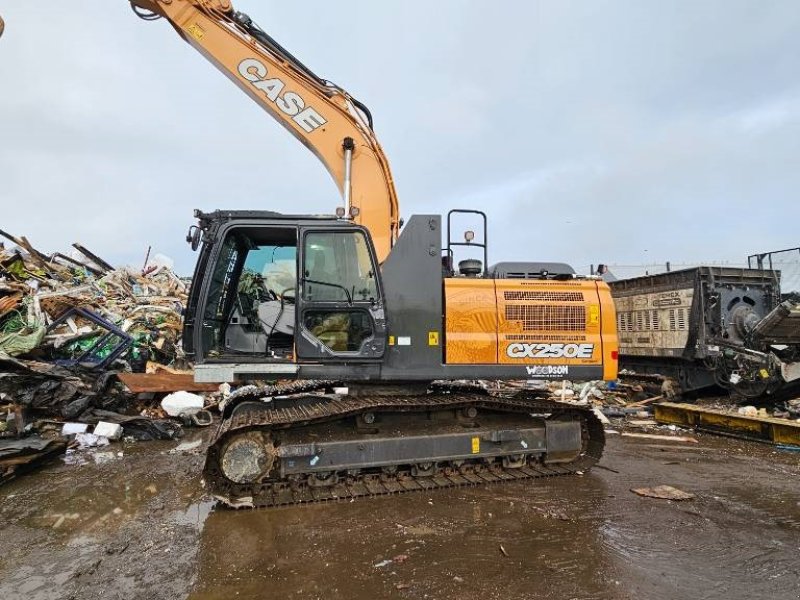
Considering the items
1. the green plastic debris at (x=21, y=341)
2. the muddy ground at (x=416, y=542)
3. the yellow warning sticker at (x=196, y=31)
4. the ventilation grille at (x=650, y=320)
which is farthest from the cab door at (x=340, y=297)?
the ventilation grille at (x=650, y=320)

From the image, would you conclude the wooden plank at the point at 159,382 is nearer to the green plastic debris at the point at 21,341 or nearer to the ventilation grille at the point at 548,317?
the green plastic debris at the point at 21,341

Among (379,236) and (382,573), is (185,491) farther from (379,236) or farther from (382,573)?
(379,236)

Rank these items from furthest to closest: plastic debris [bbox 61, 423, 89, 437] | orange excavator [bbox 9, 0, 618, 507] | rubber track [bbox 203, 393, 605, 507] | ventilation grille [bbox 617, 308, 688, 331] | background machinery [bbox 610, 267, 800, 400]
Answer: ventilation grille [bbox 617, 308, 688, 331]
background machinery [bbox 610, 267, 800, 400]
plastic debris [bbox 61, 423, 89, 437]
orange excavator [bbox 9, 0, 618, 507]
rubber track [bbox 203, 393, 605, 507]

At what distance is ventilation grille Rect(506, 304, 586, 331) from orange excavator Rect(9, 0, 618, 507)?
0.01m

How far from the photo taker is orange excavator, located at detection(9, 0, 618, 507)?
4.50 metres

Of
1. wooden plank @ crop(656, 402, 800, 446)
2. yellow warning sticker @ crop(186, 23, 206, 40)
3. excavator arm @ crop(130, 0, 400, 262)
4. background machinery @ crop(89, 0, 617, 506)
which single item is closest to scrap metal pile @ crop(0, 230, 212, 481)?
background machinery @ crop(89, 0, 617, 506)

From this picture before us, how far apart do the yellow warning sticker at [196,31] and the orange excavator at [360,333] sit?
1 centimetres

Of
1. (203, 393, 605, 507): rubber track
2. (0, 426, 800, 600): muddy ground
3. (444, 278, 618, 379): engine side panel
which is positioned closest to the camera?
(0, 426, 800, 600): muddy ground

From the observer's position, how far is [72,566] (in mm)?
3326

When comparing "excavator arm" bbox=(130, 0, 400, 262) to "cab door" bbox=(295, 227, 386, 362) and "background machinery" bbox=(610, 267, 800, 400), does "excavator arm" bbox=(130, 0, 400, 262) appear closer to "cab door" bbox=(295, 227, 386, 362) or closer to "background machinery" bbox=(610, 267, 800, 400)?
"cab door" bbox=(295, 227, 386, 362)

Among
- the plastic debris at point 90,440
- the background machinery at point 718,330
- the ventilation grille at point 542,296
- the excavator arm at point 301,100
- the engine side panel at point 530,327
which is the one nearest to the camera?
the engine side panel at point 530,327

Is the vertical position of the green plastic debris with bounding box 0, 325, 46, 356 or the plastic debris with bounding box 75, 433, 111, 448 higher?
the green plastic debris with bounding box 0, 325, 46, 356

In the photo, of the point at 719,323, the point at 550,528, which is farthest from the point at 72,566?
the point at 719,323

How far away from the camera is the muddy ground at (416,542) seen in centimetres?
305
